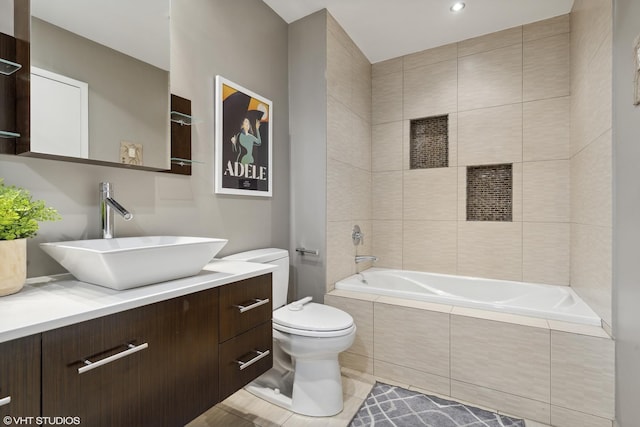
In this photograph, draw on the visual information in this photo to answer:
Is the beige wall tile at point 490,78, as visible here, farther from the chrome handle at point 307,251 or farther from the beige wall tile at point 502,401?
the beige wall tile at point 502,401

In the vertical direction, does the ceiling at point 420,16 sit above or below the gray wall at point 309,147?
above

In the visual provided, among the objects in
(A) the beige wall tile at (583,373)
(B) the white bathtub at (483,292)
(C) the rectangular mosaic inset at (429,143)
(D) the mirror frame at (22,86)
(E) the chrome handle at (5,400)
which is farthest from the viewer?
(C) the rectangular mosaic inset at (429,143)

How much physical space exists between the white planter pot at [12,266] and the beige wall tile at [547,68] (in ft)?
10.3

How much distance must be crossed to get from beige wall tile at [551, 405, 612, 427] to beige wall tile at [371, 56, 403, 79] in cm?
279

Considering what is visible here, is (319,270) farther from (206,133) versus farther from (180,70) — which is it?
(180,70)

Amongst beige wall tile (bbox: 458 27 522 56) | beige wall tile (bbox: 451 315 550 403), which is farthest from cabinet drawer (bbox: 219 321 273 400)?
beige wall tile (bbox: 458 27 522 56)

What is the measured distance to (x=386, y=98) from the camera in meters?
3.03

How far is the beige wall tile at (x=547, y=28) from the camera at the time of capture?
7.65 ft

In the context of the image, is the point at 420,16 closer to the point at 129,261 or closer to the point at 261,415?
the point at 129,261

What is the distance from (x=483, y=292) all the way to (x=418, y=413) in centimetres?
120

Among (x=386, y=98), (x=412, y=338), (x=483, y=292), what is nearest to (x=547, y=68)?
(x=386, y=98)

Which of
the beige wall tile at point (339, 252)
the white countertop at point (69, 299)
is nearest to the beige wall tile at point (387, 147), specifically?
the beige wall tile at point (339, 252)

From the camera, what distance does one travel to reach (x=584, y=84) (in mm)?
1969

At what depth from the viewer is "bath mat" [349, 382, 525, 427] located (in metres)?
1.68
